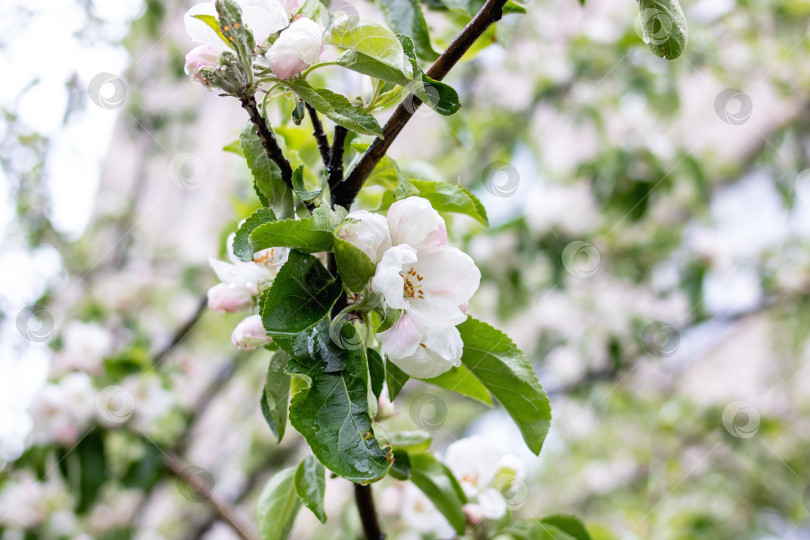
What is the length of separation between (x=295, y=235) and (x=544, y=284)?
1.27 metres

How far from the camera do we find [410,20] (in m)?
0.51

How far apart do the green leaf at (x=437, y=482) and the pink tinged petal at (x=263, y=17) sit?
1.12 ft

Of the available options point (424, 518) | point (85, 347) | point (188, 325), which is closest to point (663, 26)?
point (424, 518)

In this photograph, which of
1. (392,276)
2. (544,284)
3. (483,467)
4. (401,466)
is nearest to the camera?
(392,276)

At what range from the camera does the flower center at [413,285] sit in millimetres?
394

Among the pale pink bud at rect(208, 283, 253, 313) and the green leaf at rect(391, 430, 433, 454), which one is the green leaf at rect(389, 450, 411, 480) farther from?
the pale pink bud at rect(208, 283, 253, 313)

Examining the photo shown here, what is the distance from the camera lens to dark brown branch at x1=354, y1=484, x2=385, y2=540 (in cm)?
47

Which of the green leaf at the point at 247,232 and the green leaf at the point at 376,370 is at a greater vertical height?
the green leaf at the point at 247,232

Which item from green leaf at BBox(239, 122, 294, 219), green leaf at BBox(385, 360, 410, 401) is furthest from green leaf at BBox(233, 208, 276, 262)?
green leaf at BBox(385, 360, 410, 401)

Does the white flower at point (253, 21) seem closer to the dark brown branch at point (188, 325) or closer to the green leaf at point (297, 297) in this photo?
the green leaf at point (297, 297)

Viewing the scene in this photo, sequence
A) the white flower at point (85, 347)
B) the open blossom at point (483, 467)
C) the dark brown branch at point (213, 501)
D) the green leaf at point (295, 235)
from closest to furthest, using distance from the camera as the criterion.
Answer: the green leaf at point (295, 235) < the open blossom at point (483, 467) < the dark brown branch at point (213, 501) < the white flower at point (85, 347)

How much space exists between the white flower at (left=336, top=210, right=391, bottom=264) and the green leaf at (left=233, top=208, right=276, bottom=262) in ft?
0.16

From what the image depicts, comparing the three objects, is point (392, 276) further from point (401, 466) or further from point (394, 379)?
point (401, 466)

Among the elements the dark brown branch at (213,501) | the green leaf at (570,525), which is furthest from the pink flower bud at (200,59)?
the dark brown branch at (213,501)
